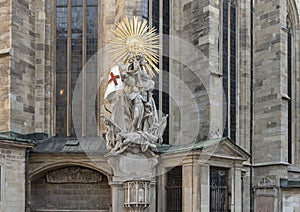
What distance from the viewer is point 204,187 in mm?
16203

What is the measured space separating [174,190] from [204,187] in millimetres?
1733

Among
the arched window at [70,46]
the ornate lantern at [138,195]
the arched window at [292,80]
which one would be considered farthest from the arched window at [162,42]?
the arched window at [292,80]

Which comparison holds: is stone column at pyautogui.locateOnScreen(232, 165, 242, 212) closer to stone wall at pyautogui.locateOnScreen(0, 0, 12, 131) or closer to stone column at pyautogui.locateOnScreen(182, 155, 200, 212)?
stone column at pyautogui.locateOnScreen(182, 155, 200, 212)

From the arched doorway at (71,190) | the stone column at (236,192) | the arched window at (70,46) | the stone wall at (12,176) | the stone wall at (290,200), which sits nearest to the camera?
the stone wall at (12,176)

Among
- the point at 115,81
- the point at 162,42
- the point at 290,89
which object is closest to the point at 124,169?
the point at 115,81

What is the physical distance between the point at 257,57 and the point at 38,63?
10.6 m

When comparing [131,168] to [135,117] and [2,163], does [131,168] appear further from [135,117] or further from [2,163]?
[2,163]

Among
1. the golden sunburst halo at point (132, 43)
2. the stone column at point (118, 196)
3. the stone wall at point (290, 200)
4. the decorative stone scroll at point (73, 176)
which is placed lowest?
the stone wall at point (290, 200)

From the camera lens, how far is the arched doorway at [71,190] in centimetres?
1867

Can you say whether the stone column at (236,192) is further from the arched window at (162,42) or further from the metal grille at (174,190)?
the arched window at (162,42)

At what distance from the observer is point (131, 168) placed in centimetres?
1670

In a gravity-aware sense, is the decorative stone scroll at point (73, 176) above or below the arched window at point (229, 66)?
below

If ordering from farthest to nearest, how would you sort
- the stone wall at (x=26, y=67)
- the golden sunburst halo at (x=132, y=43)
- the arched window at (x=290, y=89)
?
the arched window at (x=290, y=89), the stone wall at (x=26, y=67), the golden sunburst halo at (x=132, y=43)

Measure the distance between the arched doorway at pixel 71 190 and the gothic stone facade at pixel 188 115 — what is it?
0.04 metres
